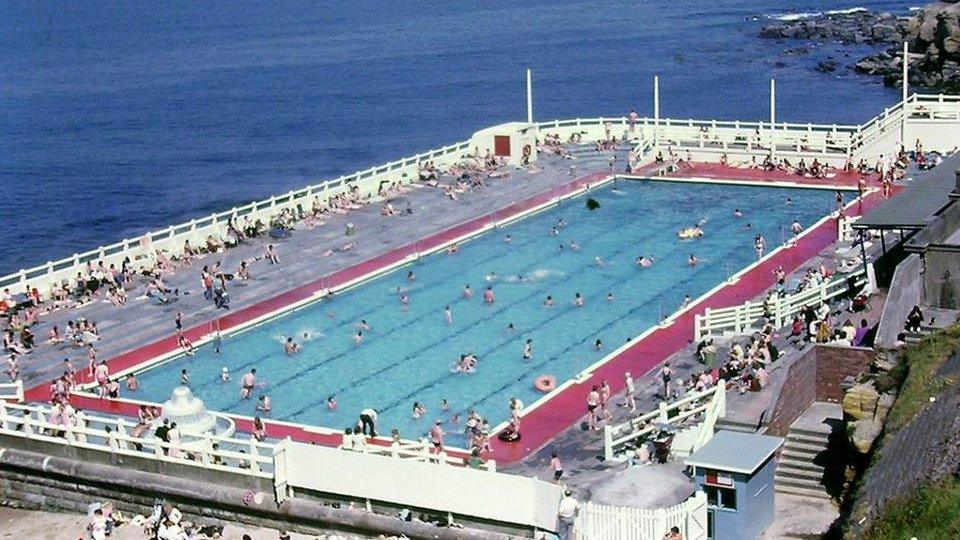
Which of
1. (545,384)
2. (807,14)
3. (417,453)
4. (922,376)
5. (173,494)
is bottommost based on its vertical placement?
(173,494)

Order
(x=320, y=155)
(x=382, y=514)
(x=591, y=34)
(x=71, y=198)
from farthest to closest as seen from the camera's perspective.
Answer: (x=591, y=34) < (x=320, y=155) < (x=71, y=198) < (x=382, y=514)

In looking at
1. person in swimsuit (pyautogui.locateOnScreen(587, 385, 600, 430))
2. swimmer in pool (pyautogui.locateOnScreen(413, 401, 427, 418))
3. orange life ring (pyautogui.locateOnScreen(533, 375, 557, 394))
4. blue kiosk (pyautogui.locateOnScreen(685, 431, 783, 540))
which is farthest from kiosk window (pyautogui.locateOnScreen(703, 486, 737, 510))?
orange life ring (pyautogui.locateOnScreen(533, 375, 557, 394))

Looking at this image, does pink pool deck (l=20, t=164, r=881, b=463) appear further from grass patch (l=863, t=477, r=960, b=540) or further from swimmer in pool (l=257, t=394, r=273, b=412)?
grass patch (l=863, t=477, r=960, b=540)

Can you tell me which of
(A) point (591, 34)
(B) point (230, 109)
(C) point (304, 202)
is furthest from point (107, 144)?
(A) point (591, 34)

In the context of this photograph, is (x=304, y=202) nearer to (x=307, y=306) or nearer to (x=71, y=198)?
(x=307, y=306)

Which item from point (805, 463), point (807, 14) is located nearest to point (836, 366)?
point (805, 463)

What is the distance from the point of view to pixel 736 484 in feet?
81.4

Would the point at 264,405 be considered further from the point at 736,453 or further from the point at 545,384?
the point at 736,453

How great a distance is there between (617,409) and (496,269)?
16.0 metres

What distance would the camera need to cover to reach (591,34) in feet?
588

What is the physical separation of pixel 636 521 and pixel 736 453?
2482mm

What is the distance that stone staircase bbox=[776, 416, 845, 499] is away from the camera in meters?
27.4

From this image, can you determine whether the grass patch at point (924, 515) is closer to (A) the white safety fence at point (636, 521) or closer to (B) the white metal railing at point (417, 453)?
(A) the white safety fence at point (636, 521)

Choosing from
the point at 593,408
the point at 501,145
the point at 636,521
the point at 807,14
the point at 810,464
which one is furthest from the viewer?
the point at 807,14
